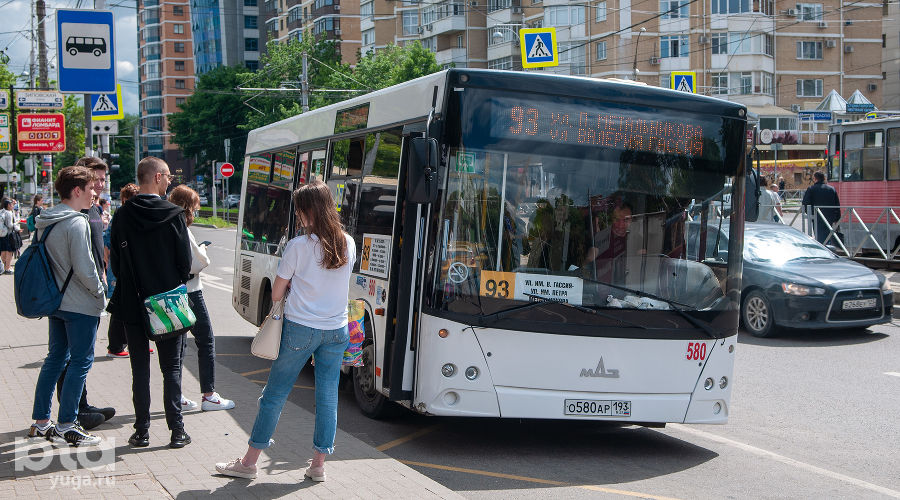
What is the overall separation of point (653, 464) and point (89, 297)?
3954 mm

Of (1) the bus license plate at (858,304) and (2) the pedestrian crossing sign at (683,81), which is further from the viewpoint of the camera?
(2) the pedestrian crossing sign at (683,81)

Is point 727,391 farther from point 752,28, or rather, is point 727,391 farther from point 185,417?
point 752,28

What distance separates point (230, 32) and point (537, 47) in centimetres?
9998

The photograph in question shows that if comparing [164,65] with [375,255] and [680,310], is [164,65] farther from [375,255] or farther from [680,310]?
[680,310]

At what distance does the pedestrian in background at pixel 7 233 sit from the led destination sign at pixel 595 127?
19.0m

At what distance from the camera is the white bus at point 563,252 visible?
21.9 ft

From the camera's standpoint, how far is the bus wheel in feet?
25.2

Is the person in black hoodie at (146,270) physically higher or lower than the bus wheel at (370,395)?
higher

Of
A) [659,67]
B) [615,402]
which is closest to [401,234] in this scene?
[615,402]

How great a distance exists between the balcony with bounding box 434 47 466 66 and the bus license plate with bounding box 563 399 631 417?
66720 mm

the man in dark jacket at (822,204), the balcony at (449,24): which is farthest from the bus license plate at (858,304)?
the balcony at (449,24)

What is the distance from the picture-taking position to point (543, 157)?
6742 mm

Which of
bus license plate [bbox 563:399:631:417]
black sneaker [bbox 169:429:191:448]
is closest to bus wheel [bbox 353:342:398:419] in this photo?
bus license plate [bbox 563:399:631:417]

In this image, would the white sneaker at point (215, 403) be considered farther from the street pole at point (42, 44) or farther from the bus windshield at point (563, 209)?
the street pole at point (42, 44)
